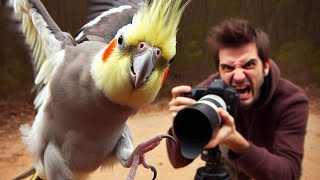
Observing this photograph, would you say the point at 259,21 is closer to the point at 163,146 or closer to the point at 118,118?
the point at 163,146

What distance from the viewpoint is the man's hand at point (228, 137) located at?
91cm

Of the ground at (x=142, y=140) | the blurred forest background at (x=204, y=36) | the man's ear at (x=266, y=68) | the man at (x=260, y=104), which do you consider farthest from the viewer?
the blurred forest background at (x=204, y=36)

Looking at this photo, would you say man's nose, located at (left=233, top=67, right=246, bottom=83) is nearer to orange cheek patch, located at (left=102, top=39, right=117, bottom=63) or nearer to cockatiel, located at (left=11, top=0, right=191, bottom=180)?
cockatiel, located at (left=11, top=0, right=191, bottom=180)

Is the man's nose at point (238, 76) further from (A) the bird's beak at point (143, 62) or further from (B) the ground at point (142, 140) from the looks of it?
(B) the ground at point (142, 140)

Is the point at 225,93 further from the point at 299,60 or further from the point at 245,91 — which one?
the point at 299,60

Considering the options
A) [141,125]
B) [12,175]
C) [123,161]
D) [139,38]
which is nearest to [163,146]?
[141,125]

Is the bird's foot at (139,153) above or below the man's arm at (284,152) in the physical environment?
above

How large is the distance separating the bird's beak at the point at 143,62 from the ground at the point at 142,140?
4.05 feet

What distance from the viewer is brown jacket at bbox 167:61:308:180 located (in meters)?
1.13

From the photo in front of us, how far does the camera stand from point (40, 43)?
1.07m

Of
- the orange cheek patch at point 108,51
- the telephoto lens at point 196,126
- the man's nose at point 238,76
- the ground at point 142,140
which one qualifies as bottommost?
the ground at point 142,140

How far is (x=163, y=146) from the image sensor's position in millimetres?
2521

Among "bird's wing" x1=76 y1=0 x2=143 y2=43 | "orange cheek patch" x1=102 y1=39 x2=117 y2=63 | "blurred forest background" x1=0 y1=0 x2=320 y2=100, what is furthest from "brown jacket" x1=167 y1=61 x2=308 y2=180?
"blurred forest background" x1=0 y1=0 x2=320 y2=100

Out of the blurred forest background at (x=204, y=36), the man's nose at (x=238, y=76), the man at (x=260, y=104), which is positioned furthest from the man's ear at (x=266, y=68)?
the blurred forest background at (x=204, y=36)
